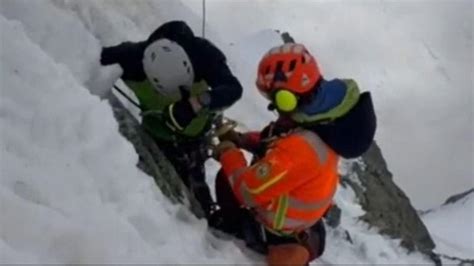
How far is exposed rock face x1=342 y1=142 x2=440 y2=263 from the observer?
13.0m

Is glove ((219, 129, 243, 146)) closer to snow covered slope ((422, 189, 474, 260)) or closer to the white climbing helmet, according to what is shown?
the white climbing helmet

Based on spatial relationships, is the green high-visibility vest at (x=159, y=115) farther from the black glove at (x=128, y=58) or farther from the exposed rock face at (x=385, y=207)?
the exposed rock face at (x=385, y=207)

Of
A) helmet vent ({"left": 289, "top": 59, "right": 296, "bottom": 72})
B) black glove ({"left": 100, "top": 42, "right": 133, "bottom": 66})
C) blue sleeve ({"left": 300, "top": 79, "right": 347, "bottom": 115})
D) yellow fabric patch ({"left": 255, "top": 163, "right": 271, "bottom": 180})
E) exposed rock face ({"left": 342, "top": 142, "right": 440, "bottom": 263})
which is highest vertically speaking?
helmet vent ({"left": 289, "top": 59, "right": 296, "bottom": 72})

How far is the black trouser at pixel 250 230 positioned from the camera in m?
6.53

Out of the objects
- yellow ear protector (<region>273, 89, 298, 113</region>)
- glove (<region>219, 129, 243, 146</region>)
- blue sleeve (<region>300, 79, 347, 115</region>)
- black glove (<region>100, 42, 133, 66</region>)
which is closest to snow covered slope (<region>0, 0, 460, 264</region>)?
black glove (<region>100, 42, 133, 66</region>)

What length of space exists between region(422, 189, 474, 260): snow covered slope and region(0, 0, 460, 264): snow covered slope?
36.4ft

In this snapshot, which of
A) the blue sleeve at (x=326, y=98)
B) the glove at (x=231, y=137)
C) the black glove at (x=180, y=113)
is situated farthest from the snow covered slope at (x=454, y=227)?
the blue sleeve at (x=326, y=98)

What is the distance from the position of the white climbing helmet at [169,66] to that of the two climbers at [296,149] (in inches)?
20.7

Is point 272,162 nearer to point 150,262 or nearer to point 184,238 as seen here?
point 184,238

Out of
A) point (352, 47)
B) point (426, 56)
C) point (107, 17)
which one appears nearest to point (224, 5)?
point (352, 47)

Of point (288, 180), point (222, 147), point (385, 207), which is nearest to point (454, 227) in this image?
point (385, 207)

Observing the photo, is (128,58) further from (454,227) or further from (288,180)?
(454,227)

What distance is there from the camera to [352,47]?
126 ft

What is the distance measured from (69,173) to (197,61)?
179cm
